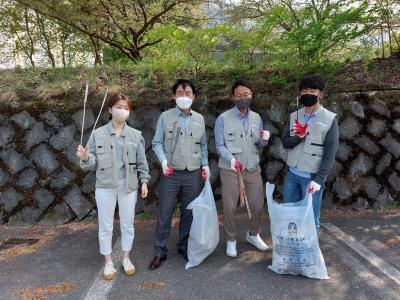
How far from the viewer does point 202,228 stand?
3.43 meters

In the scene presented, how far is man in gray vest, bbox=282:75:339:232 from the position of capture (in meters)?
3.29

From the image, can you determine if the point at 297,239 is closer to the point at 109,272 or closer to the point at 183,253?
the point at 183,253

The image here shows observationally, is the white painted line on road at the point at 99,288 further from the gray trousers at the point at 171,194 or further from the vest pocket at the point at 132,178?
the vest pocket at the point at 132,178

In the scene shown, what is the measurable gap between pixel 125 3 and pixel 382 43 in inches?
184

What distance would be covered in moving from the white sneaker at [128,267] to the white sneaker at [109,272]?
10 cm

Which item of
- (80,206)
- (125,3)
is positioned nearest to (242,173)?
(80,206)

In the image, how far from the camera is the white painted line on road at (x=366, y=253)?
3.33 metres

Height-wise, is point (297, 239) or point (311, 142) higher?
point (311, 142)

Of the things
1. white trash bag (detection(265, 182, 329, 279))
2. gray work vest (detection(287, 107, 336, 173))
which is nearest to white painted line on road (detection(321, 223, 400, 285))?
white trash bag (detection(265, 182, 329, 279))

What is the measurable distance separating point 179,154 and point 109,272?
1.28 meters

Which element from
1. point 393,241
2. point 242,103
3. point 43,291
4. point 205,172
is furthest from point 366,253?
point 43,291

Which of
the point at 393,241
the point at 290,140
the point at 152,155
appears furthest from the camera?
the point at 152,155

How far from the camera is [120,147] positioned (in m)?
3.33

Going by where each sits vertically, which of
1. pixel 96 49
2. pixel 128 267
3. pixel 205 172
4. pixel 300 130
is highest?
pixel 96 49
